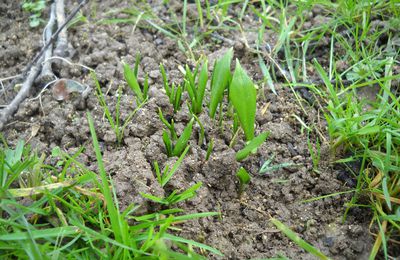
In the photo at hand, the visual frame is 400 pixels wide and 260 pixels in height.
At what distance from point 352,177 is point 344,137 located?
16 centimetres

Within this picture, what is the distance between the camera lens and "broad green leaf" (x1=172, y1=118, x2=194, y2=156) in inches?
70.1

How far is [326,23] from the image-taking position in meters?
2.42

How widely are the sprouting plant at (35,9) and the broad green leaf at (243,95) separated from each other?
1.30m

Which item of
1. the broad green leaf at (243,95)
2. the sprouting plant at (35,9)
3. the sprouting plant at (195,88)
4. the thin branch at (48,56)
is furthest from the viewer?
the sprouting plant at (35,9)

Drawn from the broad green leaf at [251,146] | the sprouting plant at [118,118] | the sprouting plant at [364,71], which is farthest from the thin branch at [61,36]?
the sprouting plant at [364,71]

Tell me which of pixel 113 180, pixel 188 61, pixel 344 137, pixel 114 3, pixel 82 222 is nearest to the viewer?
pixel 82 222

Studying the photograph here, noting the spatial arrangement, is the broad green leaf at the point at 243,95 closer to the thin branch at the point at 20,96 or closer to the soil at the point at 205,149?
the soil at the point at 205,149

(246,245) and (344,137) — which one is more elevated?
Answer: (344,137)

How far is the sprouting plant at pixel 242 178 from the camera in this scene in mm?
1739

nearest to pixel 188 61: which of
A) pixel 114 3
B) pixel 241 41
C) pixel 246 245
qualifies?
pixel 241 41

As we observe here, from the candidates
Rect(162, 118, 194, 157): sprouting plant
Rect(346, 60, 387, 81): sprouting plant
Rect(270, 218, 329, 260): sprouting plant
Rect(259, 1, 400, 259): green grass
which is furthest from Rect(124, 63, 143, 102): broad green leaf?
Rect(346, 60, 387, 81): sprouting plant

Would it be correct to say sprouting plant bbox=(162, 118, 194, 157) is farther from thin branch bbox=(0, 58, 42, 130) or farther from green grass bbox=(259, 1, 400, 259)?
thin branch bbox=(0, 58, 42, 130)

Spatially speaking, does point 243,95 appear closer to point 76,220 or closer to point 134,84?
point 134,84

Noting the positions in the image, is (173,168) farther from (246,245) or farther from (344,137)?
(344,137)
